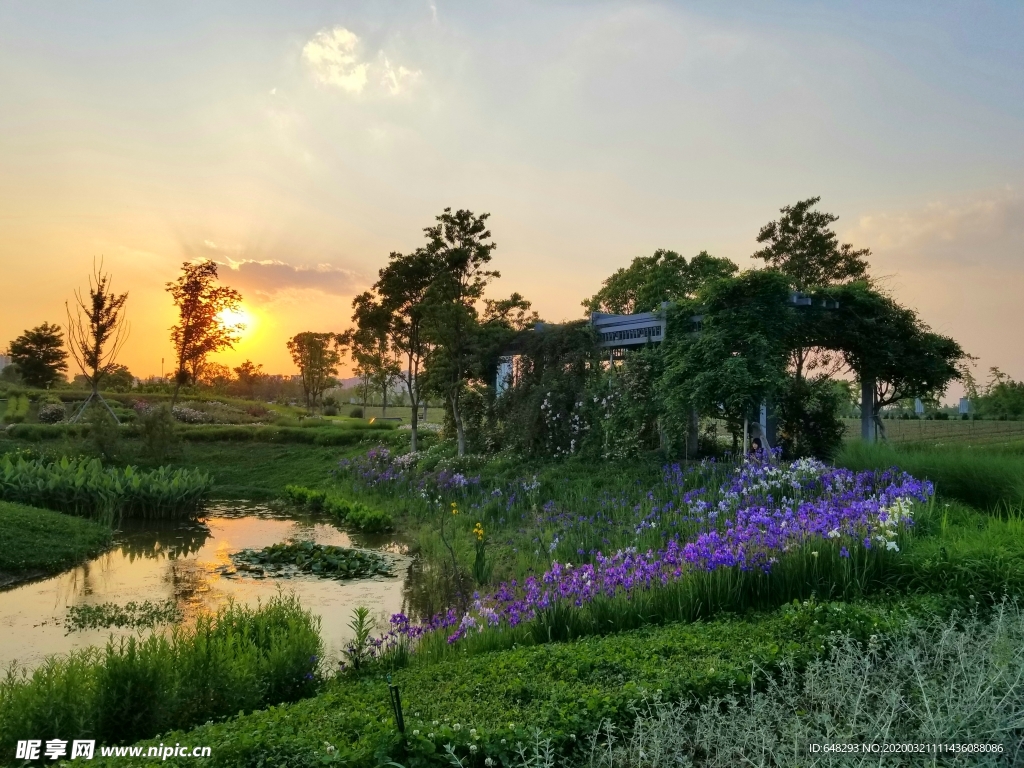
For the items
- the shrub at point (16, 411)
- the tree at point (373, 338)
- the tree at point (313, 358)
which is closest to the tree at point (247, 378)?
the tree at point (313, 358)

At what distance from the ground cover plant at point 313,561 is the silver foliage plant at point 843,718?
5.62 metres

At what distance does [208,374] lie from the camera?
150 feet

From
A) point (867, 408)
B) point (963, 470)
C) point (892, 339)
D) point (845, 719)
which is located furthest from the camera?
point (867, 408)

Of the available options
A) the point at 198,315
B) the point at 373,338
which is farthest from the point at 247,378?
the point at 373,338

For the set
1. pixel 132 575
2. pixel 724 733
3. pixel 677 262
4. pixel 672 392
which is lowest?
pixel 132 575

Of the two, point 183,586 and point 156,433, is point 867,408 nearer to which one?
point 183,586

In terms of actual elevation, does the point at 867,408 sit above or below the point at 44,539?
above

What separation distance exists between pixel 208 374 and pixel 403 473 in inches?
1480

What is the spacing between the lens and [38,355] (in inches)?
1527

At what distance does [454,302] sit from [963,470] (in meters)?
10.6

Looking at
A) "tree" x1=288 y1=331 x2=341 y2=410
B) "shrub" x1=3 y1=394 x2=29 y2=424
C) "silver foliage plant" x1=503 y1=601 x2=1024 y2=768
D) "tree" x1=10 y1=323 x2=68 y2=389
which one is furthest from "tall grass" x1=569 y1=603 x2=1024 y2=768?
"tree" x1=10 y1=323 x2=68 y2=389

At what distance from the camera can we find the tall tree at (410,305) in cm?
1677

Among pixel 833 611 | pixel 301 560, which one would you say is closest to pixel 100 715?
pixel 833 611

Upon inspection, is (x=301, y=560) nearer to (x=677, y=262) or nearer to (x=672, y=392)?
(x=672, y=392)
